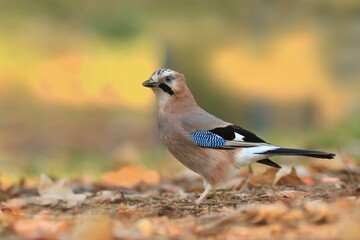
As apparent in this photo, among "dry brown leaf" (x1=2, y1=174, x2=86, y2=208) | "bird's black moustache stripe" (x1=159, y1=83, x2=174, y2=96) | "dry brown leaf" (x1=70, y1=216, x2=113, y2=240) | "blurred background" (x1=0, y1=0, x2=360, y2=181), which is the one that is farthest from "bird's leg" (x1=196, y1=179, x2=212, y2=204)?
"blurred background" (x1=0, y1=0, x2=360, y2=181)

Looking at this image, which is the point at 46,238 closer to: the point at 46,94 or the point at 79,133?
the point at 79,133

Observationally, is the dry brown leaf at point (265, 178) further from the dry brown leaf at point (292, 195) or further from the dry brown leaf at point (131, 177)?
the dry brown leaf at point (131, 177)

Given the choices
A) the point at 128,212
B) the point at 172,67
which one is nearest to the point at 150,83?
the point at 128,212

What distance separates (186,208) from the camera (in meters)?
A: 3.78

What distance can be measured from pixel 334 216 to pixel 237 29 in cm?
1140

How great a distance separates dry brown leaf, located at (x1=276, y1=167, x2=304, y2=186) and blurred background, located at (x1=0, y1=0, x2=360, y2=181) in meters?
4.39

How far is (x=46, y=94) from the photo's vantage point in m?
19.3

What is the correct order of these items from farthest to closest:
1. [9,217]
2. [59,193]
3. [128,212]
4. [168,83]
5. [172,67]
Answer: [172,67], [59,193], [168,83], [128,212], [9,217]

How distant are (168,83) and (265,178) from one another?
834 millimetres

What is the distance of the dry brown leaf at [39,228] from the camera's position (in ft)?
9.85

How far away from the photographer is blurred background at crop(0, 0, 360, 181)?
1359 centimetres

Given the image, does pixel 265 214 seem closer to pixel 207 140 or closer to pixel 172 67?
pixel 207 140

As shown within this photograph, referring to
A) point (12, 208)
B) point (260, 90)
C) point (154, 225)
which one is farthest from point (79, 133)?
point (154, 225)

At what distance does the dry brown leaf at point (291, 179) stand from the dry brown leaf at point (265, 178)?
0.17 ft
